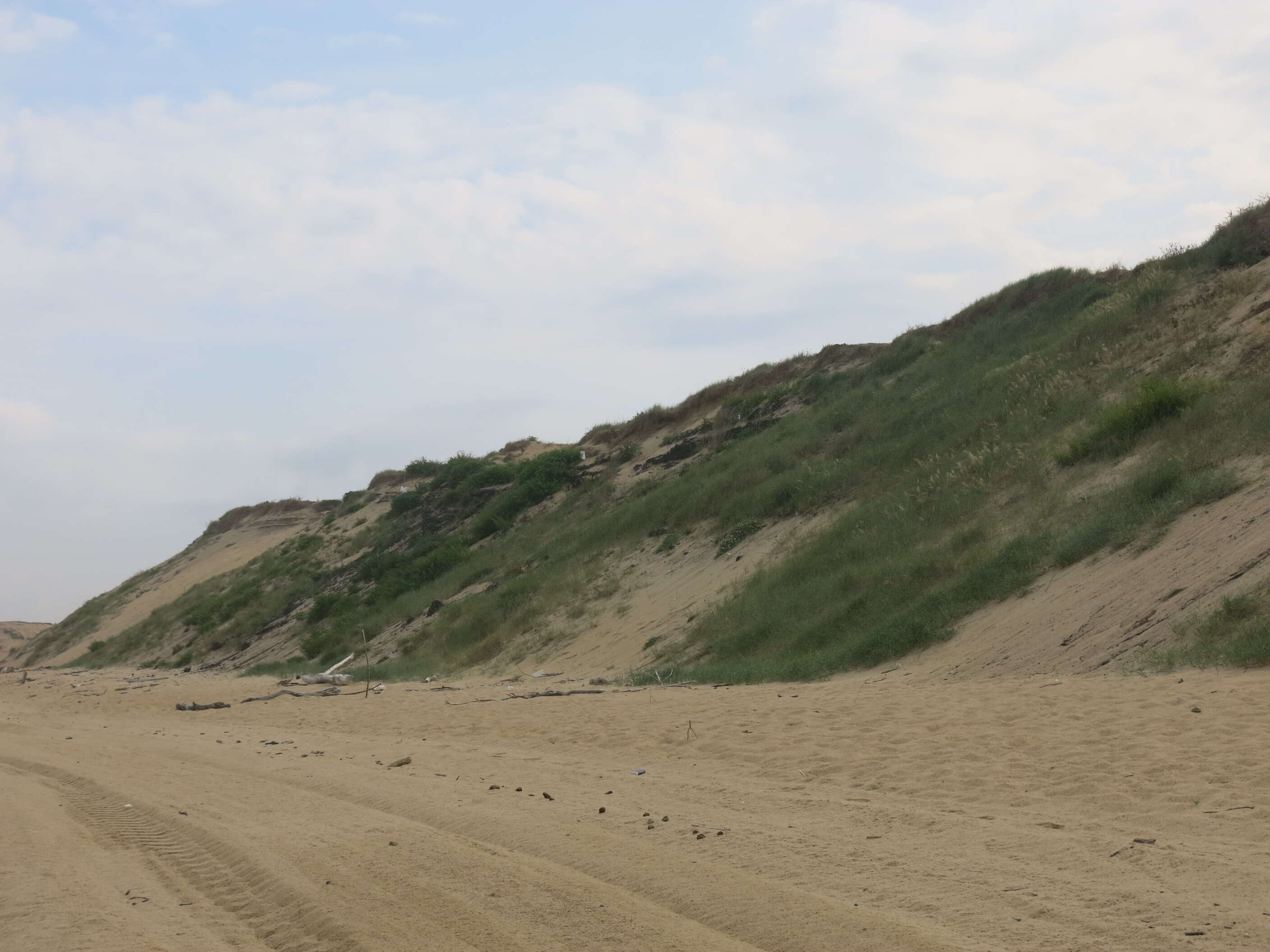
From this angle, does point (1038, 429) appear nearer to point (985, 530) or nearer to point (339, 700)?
point (985, 530)

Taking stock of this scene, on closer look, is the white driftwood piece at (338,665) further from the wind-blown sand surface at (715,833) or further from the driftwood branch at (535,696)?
the wind-blown sand surface at (715,833)

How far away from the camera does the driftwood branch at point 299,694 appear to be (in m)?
17.9

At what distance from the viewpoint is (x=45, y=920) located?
498 cm

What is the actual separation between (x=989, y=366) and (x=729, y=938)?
2100cm

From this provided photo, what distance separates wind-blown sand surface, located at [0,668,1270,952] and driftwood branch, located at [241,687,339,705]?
6776 millimetres

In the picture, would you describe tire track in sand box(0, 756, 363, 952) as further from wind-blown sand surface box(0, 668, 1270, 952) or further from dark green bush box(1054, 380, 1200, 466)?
dark green bush box(1054, 380, 1200, 466)

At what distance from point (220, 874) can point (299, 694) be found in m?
13.5

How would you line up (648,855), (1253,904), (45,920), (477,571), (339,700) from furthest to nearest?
(477,571), (339,700), (648,855), (45,920), (1253,904)

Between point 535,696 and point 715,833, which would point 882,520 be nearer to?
point 535,696

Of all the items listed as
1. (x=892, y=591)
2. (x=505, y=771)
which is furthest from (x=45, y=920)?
(x=892, y=591)

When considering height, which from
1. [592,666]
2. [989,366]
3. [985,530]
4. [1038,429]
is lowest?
[592,666]

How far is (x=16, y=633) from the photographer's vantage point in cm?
8031

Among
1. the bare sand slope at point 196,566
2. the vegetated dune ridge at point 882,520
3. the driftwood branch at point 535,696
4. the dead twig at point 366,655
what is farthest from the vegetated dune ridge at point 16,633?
the driftwood branch at point 535,696

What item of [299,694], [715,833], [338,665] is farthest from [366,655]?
[715,833]
